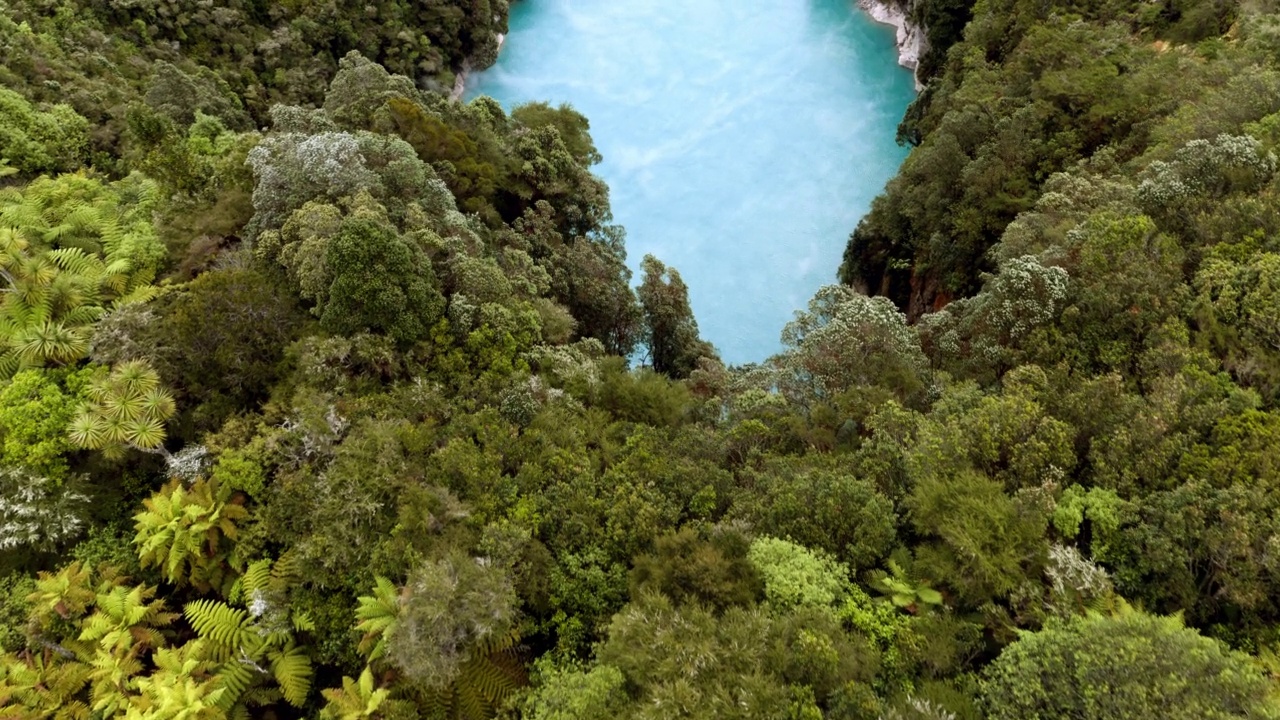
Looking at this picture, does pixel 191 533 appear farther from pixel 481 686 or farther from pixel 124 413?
pixel 481 686

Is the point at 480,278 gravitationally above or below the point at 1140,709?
above

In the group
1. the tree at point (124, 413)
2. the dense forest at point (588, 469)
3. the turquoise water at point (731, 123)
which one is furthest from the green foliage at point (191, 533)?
the turquoise water at point (731, 123)

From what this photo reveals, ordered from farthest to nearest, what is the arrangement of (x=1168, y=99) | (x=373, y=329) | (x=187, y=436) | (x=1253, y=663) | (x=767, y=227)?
(x=767, y=227) → (x=1168, y=99) → (x=373, y=329) → (x=187, y=436) → (x=1253, y=663)

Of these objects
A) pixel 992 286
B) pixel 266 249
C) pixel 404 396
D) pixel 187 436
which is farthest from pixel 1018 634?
pixel 266 249

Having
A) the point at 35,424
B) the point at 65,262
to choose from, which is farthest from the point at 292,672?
the point at 65,262

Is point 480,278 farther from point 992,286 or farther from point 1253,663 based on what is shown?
point 1253,663
